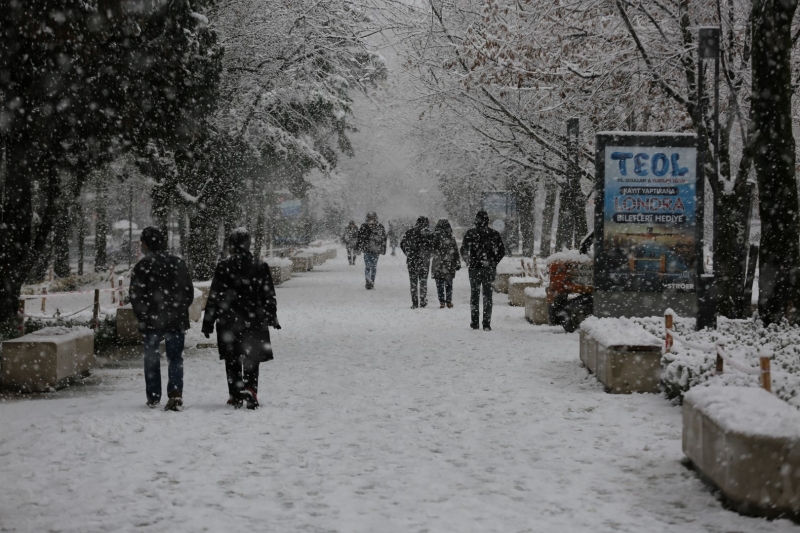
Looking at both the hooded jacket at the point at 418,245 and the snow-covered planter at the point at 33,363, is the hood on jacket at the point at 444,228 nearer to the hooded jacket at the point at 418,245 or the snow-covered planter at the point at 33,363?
the hooded jacket at the point at 418,245

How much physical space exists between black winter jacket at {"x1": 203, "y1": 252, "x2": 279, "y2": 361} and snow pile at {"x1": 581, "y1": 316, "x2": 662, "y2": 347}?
12.0 feet

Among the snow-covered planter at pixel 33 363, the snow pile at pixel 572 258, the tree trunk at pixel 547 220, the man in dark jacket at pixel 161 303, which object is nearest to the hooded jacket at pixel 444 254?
the snow pile at pixel 572 258

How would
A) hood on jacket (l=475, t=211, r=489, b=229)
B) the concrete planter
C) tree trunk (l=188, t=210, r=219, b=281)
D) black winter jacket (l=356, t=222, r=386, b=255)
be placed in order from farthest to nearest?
black winter jacket (l=356, t=222, r=386, b=255) < tree trunk (l=188, t=210, r=219, b=281) < hood on jacket (l=475, t=211, r=489, b=229) < the concrete planter

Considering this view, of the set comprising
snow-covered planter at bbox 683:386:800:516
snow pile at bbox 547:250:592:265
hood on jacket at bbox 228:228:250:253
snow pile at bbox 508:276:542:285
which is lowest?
snow-covered planter at bbox 683:386:800:516

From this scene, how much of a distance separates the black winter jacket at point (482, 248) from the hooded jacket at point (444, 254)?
9.05ft

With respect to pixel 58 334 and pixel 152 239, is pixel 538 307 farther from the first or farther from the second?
pixel 152 239

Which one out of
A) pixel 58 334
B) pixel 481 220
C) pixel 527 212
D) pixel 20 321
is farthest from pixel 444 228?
pixel 527 212

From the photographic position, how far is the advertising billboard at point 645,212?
44.2 ft

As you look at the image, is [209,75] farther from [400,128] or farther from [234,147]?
[400,128]

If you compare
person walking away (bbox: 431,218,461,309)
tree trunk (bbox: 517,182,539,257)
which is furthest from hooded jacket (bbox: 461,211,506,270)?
tree trunk (bbox: 517,182,539,257)

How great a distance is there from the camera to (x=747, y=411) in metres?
5.62

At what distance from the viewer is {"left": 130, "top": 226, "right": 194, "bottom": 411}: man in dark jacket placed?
841 cm

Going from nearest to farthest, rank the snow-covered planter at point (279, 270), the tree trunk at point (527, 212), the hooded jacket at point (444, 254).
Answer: the hooded jacket at point (444, 254) < the snow-covered planter at point (279, 270) < the tree trunk at point (527, 212)

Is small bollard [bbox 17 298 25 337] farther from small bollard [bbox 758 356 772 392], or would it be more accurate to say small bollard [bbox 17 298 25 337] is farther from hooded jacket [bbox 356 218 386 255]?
hooded jacket [bbox 356 218 386 255]
